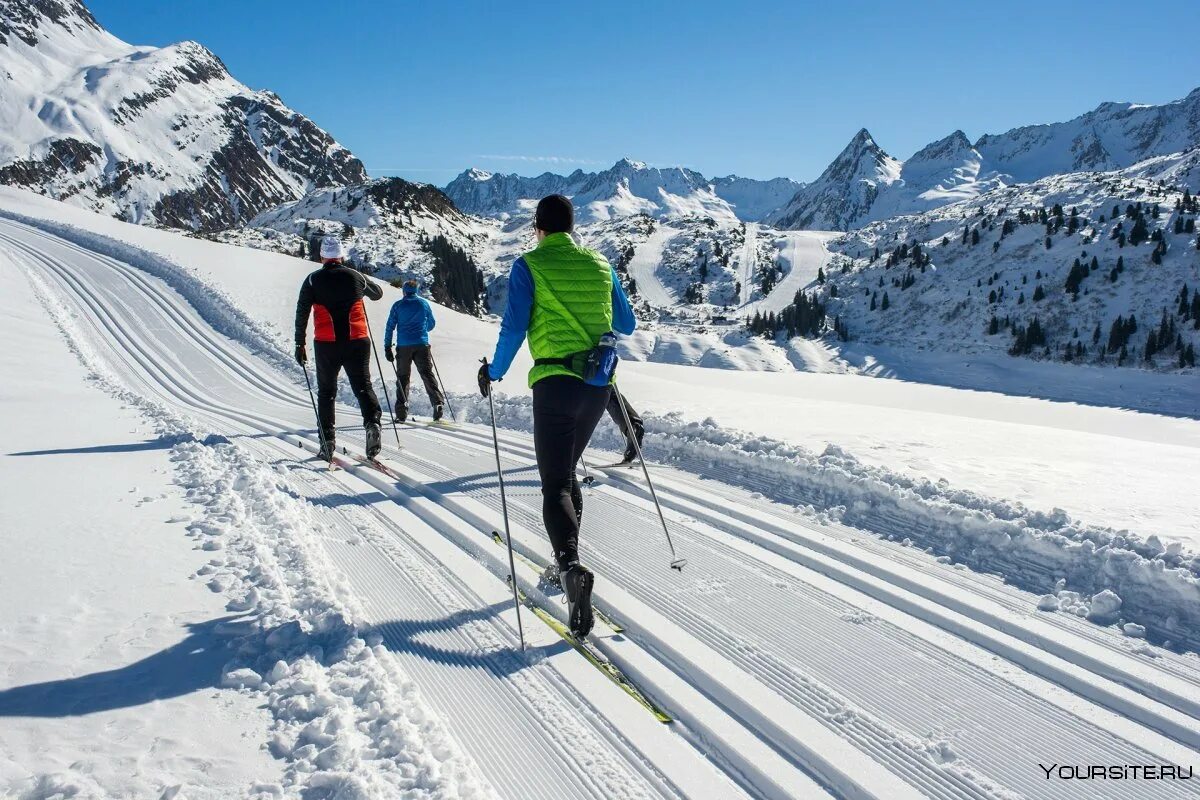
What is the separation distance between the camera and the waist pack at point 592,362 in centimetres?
406

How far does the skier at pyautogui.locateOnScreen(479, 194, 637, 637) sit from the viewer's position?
4.07 meters

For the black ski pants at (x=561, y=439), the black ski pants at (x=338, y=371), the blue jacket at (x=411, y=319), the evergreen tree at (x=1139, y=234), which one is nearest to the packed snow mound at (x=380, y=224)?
the blue jacket at (x=411, y=319)

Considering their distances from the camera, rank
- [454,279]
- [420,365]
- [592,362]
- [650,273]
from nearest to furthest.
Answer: [592,362] < [420,365] < [454,279] < [650,273]

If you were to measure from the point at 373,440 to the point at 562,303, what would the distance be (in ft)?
16.2

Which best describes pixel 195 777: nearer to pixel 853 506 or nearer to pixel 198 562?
pixel 198 562

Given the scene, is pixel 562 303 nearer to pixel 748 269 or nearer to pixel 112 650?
pixel 112 650

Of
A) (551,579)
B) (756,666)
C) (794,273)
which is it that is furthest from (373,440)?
(794,273)

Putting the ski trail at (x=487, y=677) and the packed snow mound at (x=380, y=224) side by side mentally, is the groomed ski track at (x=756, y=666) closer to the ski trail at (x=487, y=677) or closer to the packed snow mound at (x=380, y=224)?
the ski trail at (x=487, y=677)

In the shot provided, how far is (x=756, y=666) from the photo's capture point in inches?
145

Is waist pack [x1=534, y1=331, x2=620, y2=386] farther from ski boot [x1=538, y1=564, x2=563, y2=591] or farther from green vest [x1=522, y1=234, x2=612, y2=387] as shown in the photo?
ski boot [x1=538, y1=564, x2=563, y2=591]

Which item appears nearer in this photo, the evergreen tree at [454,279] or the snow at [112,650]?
the snow at [112,650]

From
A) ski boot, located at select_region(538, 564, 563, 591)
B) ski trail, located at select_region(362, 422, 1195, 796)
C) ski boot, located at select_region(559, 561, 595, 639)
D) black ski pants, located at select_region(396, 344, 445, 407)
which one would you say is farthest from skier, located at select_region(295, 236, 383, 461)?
ski boot, located at select_region(559, 561, 595, 639)

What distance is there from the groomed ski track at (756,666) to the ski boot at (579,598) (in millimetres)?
157

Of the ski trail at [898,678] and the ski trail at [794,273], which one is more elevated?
the ski trail at [794,273]
